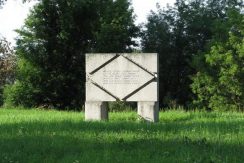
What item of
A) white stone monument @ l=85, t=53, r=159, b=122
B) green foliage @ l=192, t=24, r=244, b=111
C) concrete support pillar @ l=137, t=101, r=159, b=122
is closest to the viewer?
concrete support pillar @ l=137, t=101, r=159, b=122

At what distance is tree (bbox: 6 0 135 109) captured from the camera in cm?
4569

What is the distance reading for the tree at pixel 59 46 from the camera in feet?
150

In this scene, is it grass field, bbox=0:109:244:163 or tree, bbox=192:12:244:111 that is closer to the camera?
grass field, bbox=0:109:244:163

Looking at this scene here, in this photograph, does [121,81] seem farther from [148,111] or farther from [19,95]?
[19,95]

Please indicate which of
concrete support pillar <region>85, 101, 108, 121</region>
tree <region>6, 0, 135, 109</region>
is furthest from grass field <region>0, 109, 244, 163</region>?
tree <region>6, 0, 135, 109</region>

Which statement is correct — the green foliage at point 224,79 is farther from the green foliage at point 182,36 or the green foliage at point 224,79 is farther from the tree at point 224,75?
the green foliage at point 182,36

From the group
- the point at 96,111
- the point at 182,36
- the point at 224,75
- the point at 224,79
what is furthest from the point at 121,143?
the point at 182,36

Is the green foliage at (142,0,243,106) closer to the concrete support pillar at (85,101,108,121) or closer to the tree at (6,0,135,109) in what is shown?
the tree at (6,0,135,109)

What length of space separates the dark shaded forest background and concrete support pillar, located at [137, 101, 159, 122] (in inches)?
1071

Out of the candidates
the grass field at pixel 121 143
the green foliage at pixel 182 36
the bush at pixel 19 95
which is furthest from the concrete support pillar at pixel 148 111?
the green foliage at pixel 182 36

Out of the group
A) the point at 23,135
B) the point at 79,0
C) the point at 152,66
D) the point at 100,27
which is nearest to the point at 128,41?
the point at 100,27

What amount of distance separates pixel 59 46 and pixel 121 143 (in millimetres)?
38481

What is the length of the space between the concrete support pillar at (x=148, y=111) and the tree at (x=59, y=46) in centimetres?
3058

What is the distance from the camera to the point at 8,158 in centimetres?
765
